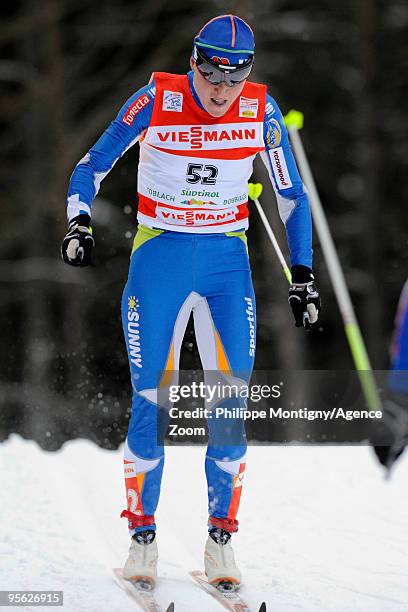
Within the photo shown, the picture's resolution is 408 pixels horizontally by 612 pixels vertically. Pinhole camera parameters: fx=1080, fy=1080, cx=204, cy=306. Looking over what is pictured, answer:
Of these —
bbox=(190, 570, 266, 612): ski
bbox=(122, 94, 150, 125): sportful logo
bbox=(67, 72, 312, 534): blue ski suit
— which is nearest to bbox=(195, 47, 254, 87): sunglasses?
bbox=(67, 72, 312, 534): blue ski suit

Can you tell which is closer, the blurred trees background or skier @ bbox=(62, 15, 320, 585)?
skier @ bbox=(62, 15, 320, 585)

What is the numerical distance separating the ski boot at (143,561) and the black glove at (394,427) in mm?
1134

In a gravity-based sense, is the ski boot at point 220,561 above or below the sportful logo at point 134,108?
below

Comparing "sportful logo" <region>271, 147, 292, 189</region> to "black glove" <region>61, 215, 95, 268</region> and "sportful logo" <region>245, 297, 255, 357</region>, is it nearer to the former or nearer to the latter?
"sportful logo" <region>245, 297, 255, 357</region>

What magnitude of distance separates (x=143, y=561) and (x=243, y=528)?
94cm

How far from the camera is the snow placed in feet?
13.4

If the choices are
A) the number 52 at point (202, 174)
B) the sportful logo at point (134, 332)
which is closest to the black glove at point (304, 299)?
the number 52 at point (202, 174)

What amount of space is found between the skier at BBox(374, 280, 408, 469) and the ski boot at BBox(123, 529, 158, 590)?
1.10 m

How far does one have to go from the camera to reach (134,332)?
411cm

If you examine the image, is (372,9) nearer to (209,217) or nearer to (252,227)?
(252,227)

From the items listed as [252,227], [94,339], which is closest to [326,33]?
[252,227]

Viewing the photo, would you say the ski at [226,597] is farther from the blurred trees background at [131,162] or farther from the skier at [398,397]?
the blurred trees background at [131,162]

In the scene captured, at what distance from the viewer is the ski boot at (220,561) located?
4.12 m

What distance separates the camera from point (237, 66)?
13.0ft
